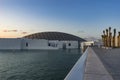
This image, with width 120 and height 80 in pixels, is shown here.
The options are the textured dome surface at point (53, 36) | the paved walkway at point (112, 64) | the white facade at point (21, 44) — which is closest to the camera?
the paved walkway at point (112, 64)

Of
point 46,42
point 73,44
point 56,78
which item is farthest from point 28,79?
point 73,44

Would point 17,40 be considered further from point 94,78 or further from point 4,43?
point 94,78

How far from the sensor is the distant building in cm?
11081

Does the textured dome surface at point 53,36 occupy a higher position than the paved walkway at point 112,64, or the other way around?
the textured dome surface at point 53,36

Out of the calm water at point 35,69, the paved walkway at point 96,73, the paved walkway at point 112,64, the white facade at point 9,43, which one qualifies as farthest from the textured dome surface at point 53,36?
the paved walkway at point 96,73

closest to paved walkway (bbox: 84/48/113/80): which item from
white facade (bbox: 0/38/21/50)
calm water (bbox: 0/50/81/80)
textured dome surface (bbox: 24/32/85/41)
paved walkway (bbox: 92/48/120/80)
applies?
paved walkway (bbox: 92/48/120/80)

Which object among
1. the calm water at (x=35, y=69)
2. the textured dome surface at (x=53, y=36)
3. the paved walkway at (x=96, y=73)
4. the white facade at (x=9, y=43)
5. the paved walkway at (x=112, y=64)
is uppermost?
the textured dome surface at (x=53, y=36)

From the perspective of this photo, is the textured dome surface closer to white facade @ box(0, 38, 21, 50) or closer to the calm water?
white facade @ box(0, 38, 21, 50)

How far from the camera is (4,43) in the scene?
11000 cm

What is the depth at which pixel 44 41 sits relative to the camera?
4710 inches

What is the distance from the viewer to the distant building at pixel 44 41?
111 meters

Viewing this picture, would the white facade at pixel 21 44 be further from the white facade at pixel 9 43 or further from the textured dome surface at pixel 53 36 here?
the textured dome surface at pixel 53 36

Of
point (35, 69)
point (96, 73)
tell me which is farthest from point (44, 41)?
point (96, 73)

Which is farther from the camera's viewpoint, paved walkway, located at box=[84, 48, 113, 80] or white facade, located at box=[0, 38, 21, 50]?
white facade, located at box=[0, 38, 21, 50]
